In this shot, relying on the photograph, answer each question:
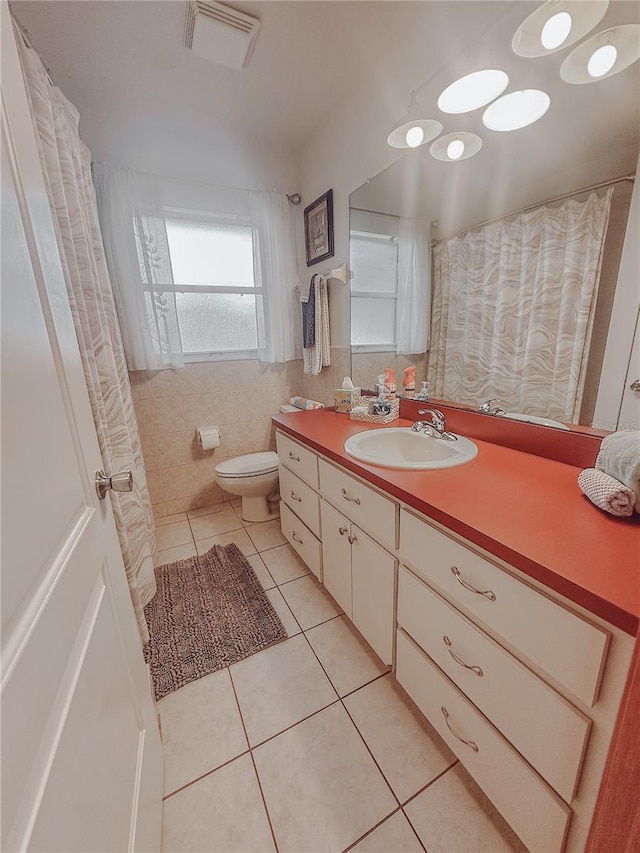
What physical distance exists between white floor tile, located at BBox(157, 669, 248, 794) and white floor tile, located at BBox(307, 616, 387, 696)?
35cm

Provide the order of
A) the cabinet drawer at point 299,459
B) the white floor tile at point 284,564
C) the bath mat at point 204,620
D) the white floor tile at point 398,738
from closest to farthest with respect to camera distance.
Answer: the white floor tile at point 398,738
the bath mat at point 204,620
the cabinet drawer at point 299,459
the white floor tile at point 284,564

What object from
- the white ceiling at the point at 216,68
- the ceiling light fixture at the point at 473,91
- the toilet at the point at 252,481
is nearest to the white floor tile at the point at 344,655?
the toilet at the point at 252,481

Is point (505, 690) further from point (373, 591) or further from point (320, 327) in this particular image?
point (320, 327)

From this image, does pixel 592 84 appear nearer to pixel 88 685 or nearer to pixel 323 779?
pixel 88 685

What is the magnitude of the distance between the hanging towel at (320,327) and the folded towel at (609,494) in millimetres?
1532

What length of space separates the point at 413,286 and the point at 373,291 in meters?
0.28

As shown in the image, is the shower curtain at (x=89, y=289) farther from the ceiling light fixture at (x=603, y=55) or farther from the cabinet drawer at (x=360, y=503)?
the ceiling light fixture at (x=603, y=55)

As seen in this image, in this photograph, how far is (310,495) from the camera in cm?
145

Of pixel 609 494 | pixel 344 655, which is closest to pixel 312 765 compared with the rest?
pixel 344 655

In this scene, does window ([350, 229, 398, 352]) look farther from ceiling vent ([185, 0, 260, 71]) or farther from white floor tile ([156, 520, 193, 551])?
white floor tile ([156, 520, 193, 551])

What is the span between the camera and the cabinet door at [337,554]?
48.9 inches

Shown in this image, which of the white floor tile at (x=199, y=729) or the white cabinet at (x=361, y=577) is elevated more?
the white cabinet at (x=361, y=577)

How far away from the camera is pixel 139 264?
73.8 inches

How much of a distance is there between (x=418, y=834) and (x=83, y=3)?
2844mm
